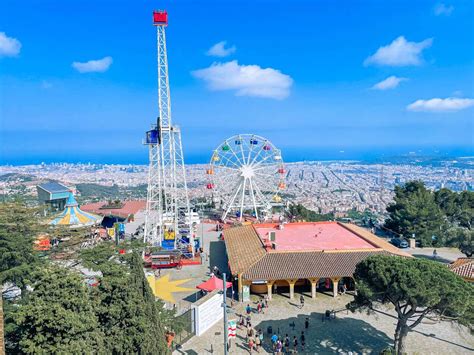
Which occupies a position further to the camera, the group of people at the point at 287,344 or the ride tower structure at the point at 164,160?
the ride tower structure at the point at 164,160

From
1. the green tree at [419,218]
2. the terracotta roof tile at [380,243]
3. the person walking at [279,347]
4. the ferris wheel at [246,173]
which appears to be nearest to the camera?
the person walking at [279,347]

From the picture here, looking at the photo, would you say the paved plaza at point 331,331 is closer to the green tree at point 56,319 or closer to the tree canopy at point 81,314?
the tree canopy at point 81,314

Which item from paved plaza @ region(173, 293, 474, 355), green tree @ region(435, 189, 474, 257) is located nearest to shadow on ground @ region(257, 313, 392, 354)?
paved plaza @ region(173, 293, 474, 355)

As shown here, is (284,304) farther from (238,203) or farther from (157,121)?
(238,203)

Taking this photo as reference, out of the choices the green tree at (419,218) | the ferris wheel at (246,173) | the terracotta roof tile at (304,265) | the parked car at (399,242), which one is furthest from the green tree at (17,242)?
the green tree at (419,218)

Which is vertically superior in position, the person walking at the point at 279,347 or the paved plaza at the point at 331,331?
the person walking at the point at 279,347

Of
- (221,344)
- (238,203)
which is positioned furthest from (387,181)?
(221,344)

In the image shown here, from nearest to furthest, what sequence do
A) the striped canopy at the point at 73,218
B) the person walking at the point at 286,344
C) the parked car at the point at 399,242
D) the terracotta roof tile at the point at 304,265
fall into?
the person walking at the point at 286,344, the terracotta roof tile at the point at 304,265, the parked car at the point at 399,242, the striped canopy at the point at 73,218

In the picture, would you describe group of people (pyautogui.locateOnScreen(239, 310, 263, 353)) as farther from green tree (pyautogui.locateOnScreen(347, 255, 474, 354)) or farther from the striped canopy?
the striped canopy
